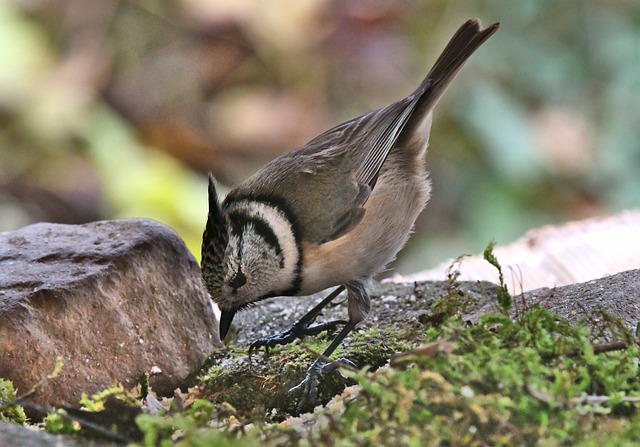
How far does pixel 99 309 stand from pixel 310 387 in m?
0.76

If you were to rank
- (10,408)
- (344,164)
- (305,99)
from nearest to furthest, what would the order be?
(10,408) < (344,164) < (305,99)

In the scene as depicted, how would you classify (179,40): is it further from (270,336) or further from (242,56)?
(270,336)

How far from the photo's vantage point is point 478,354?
2115 mm

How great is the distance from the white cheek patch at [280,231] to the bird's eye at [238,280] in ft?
0.38

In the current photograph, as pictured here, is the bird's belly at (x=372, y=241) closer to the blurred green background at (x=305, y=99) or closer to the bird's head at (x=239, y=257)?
the bird's head at (x=239, y=257)

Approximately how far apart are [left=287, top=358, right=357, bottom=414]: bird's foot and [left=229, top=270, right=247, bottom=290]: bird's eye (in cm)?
40

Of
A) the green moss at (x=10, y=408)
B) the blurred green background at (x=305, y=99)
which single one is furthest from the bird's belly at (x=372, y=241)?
the blurred green background at (x=305, y=99)

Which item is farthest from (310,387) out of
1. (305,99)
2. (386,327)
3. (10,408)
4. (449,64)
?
(305,99)

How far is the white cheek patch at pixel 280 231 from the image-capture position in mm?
3254

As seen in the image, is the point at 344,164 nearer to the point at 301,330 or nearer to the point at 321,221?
the point at 321,221

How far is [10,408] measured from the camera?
2561mm

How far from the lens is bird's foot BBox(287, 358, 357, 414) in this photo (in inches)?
113

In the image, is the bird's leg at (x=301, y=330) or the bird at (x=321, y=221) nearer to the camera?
the bird at (x=321, y=221)

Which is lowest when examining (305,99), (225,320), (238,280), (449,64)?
(225,320)
